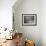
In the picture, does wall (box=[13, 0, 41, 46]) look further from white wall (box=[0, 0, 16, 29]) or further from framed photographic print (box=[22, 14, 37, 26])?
white wall (box=[0, 0, 16, 29])

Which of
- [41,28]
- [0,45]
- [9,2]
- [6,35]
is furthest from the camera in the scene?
[41,28]

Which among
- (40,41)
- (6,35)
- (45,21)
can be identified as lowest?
(40,41)

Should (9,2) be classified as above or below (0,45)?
above

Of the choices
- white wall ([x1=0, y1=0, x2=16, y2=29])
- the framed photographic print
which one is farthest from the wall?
white wall ([x1=0, y1=0, x2=16, y2=29])

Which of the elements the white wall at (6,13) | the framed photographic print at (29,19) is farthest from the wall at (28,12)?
the white wall at (6,13)

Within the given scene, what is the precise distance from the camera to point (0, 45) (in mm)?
2658

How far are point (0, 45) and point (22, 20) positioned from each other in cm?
318

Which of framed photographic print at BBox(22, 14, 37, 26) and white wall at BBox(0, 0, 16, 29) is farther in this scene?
framed photographic print at BBox(22, 14, 37, 26)

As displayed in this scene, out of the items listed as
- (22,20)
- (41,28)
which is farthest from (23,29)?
(41,28)

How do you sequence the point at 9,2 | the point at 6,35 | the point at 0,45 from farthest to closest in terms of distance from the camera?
the point at 9,2, the point at 6,35, the point at 0,45

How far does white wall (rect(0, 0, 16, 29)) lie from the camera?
468 centimetres

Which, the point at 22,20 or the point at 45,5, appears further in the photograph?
the point at 22,20

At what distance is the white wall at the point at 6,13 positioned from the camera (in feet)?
15.4

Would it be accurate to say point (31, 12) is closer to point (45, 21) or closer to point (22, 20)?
point (22, 20)
